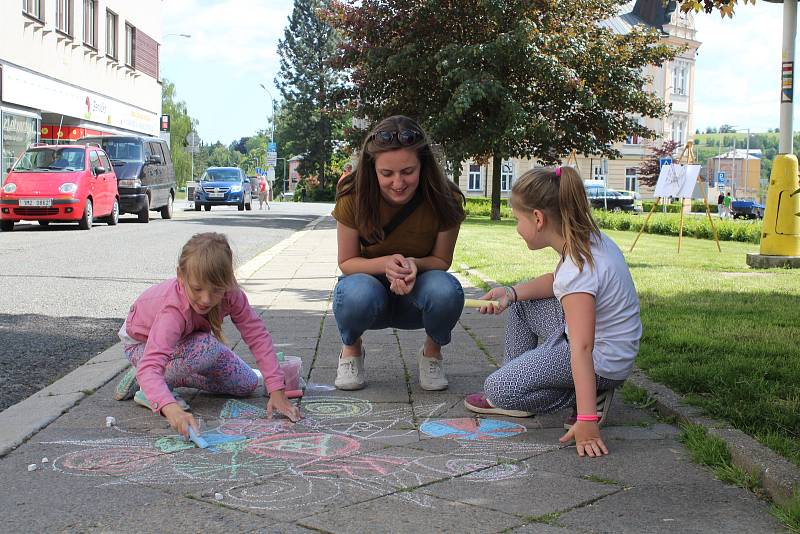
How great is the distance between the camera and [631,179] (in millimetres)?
76438

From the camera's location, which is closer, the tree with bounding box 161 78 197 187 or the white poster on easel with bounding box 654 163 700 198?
the white poster on easel with bounding box 654 163 700 198

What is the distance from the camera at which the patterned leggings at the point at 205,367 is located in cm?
431

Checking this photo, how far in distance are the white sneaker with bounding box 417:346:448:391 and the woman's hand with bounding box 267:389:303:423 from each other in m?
0.86

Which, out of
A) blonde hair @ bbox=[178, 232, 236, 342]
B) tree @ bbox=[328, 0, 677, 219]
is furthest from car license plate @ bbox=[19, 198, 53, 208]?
blonde hair @ bbox=[178, 232, 236, 342]

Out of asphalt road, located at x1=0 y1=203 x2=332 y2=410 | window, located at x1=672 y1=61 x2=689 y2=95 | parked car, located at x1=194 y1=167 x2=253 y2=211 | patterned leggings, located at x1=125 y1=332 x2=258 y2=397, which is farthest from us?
window, located at x1=672 y1=61 x2=689 y2=95

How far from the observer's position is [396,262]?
4707 mm

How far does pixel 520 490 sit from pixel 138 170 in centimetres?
2169

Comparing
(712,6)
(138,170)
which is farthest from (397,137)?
(138,170)

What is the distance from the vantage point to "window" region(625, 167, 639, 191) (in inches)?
2997

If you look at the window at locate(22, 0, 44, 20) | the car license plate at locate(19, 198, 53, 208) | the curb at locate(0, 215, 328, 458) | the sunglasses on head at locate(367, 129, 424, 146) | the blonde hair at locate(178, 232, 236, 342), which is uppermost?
the window at locate(22, 0, 44, 20)

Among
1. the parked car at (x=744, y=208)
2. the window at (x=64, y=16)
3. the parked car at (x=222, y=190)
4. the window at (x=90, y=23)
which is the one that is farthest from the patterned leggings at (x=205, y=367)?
the parked car at (x=744, y=208)

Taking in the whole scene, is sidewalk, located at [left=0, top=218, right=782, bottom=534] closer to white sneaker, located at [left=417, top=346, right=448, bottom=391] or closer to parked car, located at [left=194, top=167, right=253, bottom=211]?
white sneaker, located at [left=417, top=346, right=448, bottom=391]

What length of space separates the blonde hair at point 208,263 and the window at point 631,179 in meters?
75.0

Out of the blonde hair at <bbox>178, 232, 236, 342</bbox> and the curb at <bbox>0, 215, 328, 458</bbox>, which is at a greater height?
the blonde hair at <bbox>178, 232, 236, 342</bbox>
